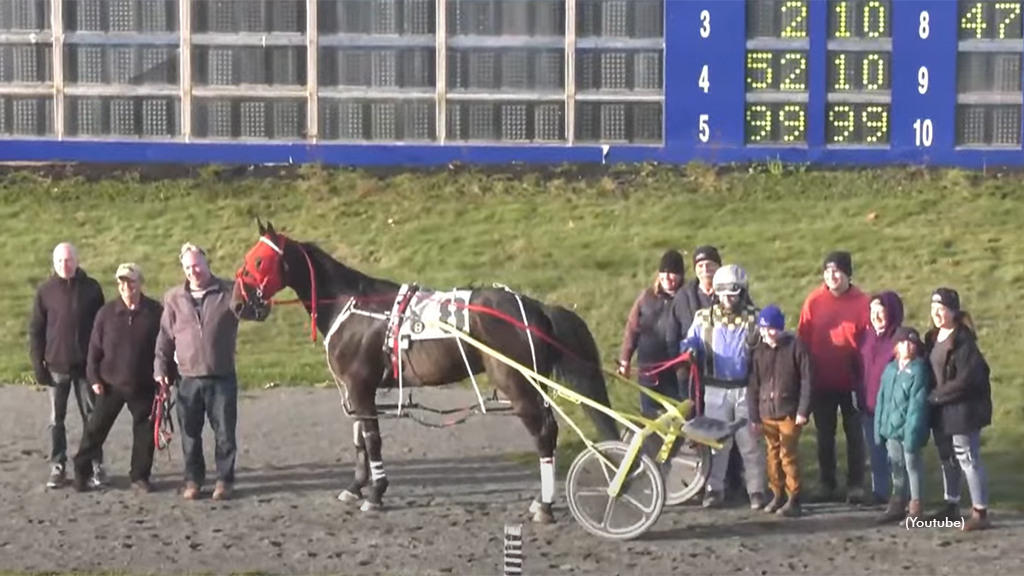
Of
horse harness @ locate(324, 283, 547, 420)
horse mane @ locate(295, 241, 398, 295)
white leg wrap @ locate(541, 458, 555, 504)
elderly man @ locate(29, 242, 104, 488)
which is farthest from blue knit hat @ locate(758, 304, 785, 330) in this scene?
elderly man @ locate(29, 242, 104, 488)

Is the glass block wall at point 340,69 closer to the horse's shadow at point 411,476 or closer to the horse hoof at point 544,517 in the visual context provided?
the horse's shadow at point 411,476

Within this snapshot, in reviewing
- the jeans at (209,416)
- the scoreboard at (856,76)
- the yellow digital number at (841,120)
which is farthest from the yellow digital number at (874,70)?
the jeans at (209,416)

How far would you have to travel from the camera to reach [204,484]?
1338 centimetres

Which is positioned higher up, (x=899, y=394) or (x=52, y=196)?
(x=52, y=196)

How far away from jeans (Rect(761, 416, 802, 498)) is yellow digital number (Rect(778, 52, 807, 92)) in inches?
338

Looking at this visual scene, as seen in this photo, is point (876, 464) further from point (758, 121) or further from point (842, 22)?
point (842, 22)

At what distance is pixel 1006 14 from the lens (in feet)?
66.7

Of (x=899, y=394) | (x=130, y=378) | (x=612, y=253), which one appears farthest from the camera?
(x=612, y=253)

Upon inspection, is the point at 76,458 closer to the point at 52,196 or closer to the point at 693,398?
the point at 693,398

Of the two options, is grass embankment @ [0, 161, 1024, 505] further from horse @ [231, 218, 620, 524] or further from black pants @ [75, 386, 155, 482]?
horse @ [231, 218, 620, 524]

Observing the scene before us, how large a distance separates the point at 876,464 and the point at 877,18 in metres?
8.96

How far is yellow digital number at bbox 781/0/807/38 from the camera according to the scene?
→ 67.2 ft

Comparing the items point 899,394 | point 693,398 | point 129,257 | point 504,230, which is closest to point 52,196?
point 129,257

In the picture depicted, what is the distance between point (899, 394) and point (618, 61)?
9.29 metres
